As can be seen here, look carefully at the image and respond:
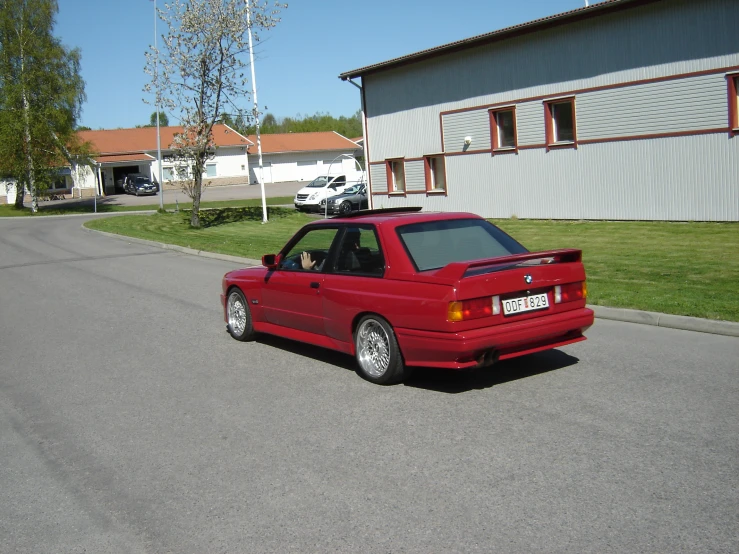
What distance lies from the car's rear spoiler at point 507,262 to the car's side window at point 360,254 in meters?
0.87

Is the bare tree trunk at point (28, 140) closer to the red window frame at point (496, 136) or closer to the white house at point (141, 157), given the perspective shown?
the white house at point (141, 157)

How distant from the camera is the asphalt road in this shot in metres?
4.16

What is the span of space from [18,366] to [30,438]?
2874 mm

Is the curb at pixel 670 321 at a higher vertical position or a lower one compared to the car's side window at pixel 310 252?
lower

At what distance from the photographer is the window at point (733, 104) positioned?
19.1m

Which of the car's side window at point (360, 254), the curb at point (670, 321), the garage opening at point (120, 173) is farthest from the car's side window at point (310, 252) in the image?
the garage opening at point (120, 173)

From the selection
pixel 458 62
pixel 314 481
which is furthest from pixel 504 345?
pixel 458 62

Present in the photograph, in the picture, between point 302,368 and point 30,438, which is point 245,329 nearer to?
point 302,368

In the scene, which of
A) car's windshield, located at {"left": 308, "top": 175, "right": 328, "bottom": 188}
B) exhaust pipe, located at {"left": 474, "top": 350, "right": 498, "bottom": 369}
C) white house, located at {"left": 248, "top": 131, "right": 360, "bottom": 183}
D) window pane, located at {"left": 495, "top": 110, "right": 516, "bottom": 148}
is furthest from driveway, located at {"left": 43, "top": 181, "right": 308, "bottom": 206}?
exhaust pipe, located at {"left": 474, "top": 350, "right": 498, "bottom": 369}

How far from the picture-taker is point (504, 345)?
6559 millimetres

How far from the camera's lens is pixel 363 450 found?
17.8 feet

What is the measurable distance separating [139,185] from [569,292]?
61.2m

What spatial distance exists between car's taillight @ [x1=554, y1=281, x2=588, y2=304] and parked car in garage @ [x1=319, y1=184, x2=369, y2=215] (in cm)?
2803

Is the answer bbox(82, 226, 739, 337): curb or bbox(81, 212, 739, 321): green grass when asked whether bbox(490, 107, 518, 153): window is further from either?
bbox(82, 226, 739, 337): curb
